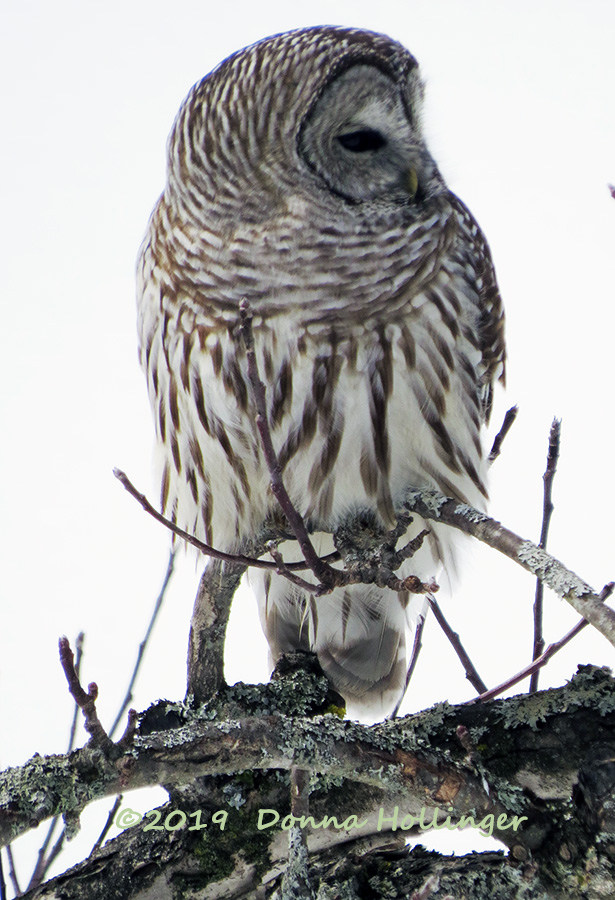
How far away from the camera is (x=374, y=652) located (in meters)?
3.47

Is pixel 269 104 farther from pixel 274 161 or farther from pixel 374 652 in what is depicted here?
pixel 374 652

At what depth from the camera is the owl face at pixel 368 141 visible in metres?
2.70

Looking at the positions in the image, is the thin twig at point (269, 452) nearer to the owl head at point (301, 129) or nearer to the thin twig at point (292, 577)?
the thin twig at point (292, 577)

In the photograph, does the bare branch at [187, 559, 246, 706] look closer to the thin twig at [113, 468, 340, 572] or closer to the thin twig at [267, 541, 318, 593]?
the thin twig at [113, 468, 340, 572]

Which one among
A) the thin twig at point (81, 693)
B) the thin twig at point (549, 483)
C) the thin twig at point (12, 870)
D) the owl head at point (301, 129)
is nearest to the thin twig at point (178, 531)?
the thin twig at point (81, 693)

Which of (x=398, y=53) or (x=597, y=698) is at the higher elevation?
(x=398, y=53)

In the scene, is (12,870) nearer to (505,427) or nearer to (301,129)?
(505,427)

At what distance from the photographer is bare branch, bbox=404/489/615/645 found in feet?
5.06

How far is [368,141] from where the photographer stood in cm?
284

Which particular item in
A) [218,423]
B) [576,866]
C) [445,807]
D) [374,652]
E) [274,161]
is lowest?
[576,866]

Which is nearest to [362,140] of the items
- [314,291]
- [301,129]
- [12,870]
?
[301,129]

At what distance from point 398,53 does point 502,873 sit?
87.4 inches

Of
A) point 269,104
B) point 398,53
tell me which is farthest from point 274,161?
point 398,53

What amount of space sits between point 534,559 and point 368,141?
156 cm
